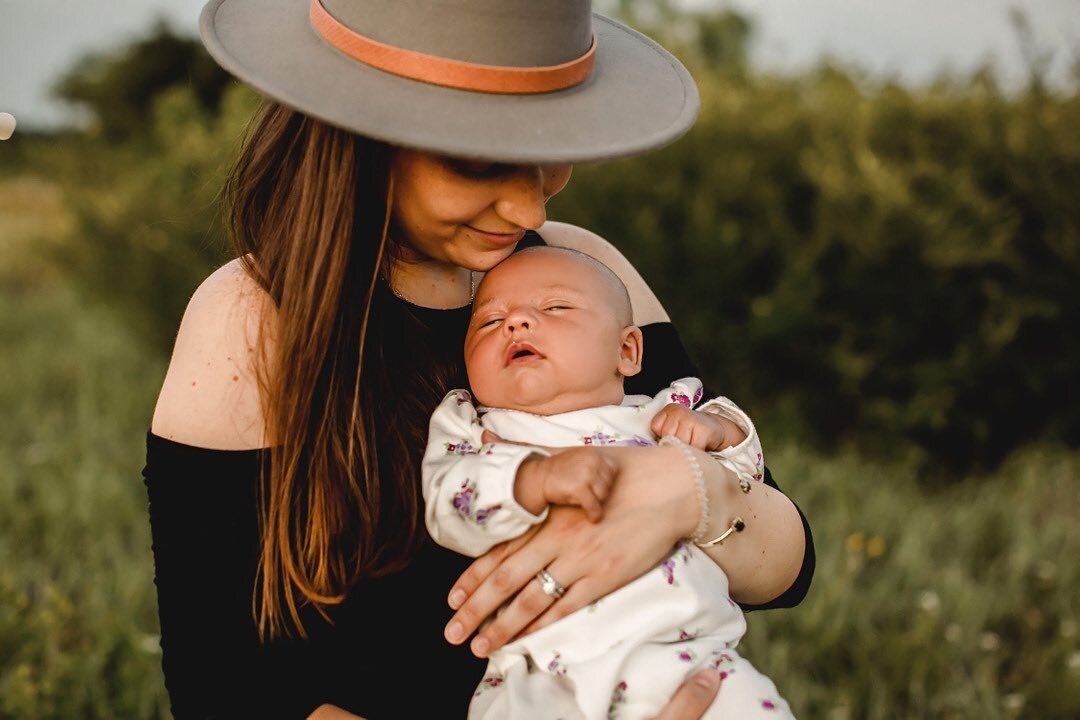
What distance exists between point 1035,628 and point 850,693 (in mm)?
818

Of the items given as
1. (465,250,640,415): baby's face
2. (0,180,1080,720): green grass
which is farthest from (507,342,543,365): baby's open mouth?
(0,180,1080,720): green grass

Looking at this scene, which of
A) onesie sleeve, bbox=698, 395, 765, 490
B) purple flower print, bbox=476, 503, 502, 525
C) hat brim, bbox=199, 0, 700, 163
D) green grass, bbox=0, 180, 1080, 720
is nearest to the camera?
hat brim, bbox=199, 0, 700, 163

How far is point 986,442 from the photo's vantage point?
493cm

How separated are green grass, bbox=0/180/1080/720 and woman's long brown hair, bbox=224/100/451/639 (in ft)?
4.71

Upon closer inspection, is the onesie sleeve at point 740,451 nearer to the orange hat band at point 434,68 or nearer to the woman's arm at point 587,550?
the woman's arm at point 587,550

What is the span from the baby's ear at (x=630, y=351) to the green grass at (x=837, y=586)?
1555 mm

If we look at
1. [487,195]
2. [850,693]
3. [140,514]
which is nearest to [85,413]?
[140,514]

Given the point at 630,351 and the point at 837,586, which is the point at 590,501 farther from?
the point at 837,586

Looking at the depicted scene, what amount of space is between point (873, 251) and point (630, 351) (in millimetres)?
2846

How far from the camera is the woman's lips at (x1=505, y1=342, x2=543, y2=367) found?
1877mm

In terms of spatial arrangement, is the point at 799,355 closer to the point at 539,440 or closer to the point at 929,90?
the point at 929,90

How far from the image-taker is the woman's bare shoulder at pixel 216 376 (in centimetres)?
168

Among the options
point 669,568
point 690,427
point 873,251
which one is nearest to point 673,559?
point 669,568

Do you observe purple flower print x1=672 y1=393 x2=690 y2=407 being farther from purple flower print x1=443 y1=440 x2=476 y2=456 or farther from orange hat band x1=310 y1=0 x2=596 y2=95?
orange hat band x1=310 y1=0 x2=596 y2=95
